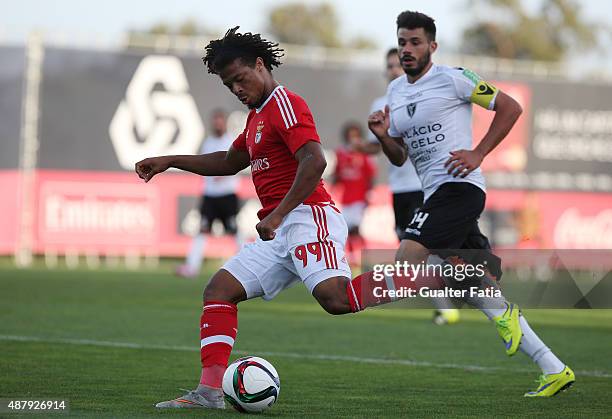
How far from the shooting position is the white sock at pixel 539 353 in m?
7.80

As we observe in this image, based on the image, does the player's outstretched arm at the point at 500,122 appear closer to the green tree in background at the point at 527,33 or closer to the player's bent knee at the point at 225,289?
the player's bent knee at the point at 225,289

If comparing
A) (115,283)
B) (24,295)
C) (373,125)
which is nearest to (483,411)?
(373,125)

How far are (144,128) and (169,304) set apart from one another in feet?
34.6

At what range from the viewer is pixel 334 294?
7.00 meters

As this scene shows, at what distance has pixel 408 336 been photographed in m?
11.9

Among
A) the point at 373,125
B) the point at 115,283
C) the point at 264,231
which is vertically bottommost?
the point at 115,283

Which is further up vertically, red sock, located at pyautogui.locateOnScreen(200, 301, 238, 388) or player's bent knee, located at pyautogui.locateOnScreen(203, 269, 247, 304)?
player's bent knee, located at pyautogui.locateOnScreen(203, 269, 247, 304)

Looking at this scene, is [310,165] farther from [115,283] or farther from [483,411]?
[115,283]

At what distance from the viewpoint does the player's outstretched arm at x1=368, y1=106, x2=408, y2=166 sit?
27.3 feet

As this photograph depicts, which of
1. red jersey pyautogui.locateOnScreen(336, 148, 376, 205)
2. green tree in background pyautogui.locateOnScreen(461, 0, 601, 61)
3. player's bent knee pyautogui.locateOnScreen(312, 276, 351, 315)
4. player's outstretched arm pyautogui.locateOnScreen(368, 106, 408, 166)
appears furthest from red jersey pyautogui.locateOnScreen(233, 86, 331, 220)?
green tree in background pyautogui.locateOnScreen(461, 0, 601, 61)

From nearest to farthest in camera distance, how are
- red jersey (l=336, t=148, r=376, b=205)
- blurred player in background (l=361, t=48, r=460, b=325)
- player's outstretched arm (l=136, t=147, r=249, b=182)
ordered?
player's outstretched arm (l=136, t=147, r=249, b=182) < blurred player in background (l=361, t=48, r=460, b=325) < red jersey (l=336, t=148, r=376, b=205)

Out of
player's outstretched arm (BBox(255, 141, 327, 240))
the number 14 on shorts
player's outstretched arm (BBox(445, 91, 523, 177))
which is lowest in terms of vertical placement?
the number 14 on shorts

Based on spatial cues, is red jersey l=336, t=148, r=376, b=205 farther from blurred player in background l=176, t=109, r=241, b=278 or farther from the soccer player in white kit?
the soccer player in white kit

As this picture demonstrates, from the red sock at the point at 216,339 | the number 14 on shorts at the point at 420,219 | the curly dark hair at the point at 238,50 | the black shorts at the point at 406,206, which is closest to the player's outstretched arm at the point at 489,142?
the number 14 on shorts at the point at 420,219
